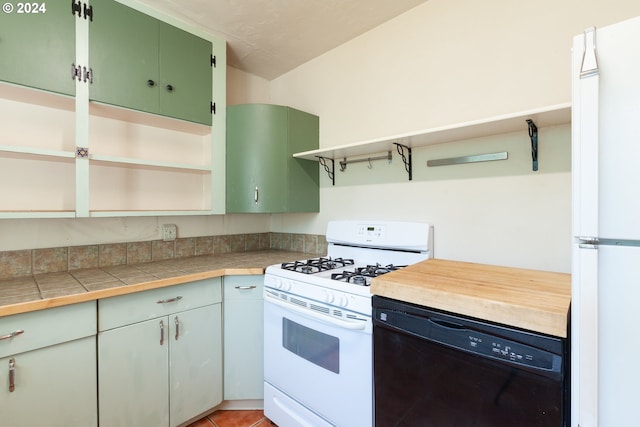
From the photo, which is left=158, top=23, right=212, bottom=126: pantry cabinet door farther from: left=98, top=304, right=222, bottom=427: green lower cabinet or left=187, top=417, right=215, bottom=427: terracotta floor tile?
left=187, top=417, right=215, bottom=427: terracotta floor tile

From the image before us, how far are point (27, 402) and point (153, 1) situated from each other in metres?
2.11

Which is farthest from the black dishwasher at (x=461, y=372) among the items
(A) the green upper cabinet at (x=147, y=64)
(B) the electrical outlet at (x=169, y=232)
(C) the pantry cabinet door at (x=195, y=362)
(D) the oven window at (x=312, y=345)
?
(A) the green upper cabinet at (x=147, y=64)

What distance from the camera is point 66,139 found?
171 centimetres

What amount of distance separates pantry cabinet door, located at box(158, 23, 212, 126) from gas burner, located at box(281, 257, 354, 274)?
46.0 inches

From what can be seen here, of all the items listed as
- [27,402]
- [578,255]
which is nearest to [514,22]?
[578,255]

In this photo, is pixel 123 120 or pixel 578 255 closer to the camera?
pixel 578 255

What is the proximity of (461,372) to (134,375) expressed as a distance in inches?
59.2

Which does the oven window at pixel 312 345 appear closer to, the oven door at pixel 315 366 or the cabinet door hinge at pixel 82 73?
the oven door at pixel 315 366

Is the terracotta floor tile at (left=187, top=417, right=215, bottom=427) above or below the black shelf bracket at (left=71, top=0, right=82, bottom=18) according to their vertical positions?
below

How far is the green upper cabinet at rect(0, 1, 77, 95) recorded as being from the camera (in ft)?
4.44

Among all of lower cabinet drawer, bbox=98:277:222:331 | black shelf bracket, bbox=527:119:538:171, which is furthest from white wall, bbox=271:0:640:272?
lower cabinet drawer, bbox=98:277:222:331

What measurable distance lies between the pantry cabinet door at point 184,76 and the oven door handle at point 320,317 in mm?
1323

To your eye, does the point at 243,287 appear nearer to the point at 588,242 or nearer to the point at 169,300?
the point at 169,300

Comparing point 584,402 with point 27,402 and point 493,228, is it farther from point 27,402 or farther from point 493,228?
point 27,402
